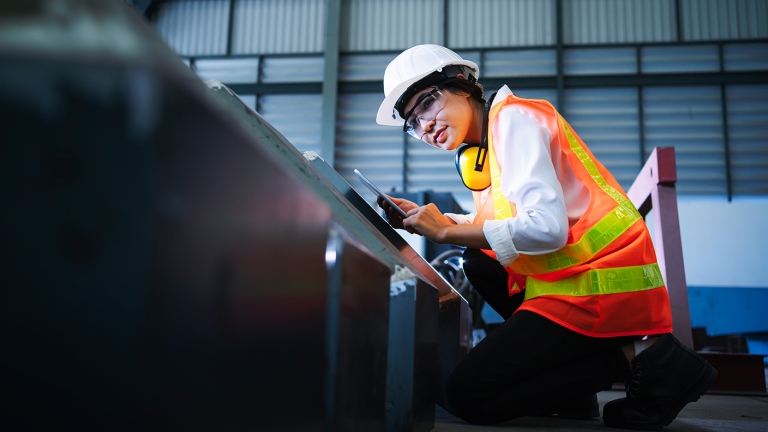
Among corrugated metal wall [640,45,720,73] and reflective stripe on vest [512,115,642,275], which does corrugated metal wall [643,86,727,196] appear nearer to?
corrugated metal wall [640,45,720,73]

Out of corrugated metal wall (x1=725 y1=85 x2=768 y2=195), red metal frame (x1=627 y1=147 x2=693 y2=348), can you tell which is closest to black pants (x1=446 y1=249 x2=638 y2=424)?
red metal frame (x1=627 y1=147 x2=693 y2=348)

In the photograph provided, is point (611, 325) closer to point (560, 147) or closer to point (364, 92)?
point (560, 147)

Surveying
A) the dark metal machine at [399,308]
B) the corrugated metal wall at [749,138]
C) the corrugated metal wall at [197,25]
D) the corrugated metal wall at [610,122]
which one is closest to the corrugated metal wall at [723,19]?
the corrugated metal wall at [749,138]

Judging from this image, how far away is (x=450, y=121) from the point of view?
156 cm

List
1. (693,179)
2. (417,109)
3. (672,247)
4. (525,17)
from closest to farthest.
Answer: (417,109) → (672,247) → (693,179) → (525,17)

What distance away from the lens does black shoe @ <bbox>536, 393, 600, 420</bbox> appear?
155cm

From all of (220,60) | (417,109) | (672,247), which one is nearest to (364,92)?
(220,60)

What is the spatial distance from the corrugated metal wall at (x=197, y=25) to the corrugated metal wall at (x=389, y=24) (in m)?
1.61

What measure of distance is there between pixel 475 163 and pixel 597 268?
46cm

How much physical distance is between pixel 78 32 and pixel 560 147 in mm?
1199

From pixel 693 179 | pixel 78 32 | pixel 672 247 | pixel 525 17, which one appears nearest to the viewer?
pixel 78 32

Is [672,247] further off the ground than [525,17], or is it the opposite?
[525,17]

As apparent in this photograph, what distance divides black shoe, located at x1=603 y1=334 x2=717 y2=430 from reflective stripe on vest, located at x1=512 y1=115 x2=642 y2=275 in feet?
0.90

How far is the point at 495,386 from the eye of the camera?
4.38 ft
